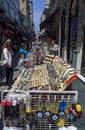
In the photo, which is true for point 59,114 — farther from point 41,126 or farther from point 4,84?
point 4,84

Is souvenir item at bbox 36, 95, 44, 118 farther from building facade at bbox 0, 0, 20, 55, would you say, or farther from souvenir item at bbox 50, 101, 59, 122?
building facade at bbox 0, 0, 20, 55

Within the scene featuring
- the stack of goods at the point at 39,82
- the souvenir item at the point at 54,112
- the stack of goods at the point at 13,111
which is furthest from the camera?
the stack of goods at the point at 39,82

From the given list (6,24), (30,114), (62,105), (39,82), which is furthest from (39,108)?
(6,24)

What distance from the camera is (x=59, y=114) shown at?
4.07m

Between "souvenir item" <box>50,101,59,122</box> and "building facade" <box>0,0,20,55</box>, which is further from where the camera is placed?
"building facade" <box>0,0,20,55</box>

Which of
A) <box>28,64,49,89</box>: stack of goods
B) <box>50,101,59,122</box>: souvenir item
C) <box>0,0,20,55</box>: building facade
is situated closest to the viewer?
<box>50,101,59,122</box>: souvenir item

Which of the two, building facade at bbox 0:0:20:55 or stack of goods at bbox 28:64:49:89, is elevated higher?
building facade at bbox 0:0:20:55

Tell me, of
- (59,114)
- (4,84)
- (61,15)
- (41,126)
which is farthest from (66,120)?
(61,15)

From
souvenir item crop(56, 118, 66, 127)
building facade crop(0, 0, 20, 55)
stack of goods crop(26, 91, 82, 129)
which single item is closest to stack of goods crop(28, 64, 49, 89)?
stack of goods crop(26, 91, 82, 129)

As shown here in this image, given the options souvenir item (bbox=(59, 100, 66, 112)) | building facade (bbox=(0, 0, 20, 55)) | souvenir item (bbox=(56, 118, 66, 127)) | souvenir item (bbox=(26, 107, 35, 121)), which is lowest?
souvenir item (bbox=(56, 118, 66, 127))

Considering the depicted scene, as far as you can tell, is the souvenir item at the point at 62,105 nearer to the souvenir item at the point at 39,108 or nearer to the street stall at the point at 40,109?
the street stall at the point at 40,109

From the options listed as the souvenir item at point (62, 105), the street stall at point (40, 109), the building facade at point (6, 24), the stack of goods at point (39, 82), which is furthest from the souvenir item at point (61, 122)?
the building facade at point (6, 24)

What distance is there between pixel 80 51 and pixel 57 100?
25.6 feet

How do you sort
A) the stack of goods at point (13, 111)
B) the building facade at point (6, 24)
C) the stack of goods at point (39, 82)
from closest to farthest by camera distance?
the stack of goods at point (13, 111) → the stack of goods at point (39, 82) → the building facade at point (6, 24)
